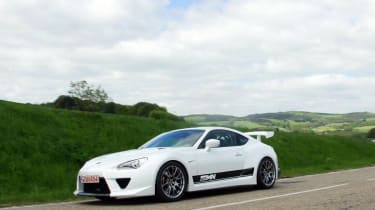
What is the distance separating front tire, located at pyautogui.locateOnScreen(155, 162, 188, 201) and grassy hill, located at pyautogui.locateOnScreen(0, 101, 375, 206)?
8.90 feet

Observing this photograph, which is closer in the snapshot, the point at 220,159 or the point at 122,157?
the point at 122,157

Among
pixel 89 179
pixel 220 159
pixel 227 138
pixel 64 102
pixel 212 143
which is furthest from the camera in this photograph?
pixel 64 102

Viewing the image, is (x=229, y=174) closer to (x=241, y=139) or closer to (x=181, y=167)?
(x=241, y=139)

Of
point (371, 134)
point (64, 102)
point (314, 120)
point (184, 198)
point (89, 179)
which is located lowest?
point (184, 198)

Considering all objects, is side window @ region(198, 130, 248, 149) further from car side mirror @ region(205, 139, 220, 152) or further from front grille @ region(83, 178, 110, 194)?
front grille @ region(83, 178, 110, 194)

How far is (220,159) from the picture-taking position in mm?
11305

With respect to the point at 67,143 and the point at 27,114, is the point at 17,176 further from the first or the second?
the point at 27,114

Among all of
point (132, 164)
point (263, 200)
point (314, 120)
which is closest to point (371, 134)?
point (314, 120)

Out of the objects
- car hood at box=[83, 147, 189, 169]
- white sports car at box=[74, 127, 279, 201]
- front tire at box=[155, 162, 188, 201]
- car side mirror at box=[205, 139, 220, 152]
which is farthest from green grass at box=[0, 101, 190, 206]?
car side mirror at box=[205, 139, 220, 152]

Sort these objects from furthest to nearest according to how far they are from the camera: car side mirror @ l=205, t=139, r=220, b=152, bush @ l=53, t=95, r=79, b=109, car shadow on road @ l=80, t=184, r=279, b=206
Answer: bush @ l=53, t=95, r=79, b=109 < car side mirror @ l=205, t=139, r=220, b=152 < car shadow on road @ l=80, t=184, r=279, b=206

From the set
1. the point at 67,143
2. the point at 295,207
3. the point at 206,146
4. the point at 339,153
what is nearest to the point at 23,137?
the point at 67,143

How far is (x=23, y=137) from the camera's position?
1773cm

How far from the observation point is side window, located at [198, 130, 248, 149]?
11777mm

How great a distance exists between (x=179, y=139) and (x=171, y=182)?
1410 millimetres
